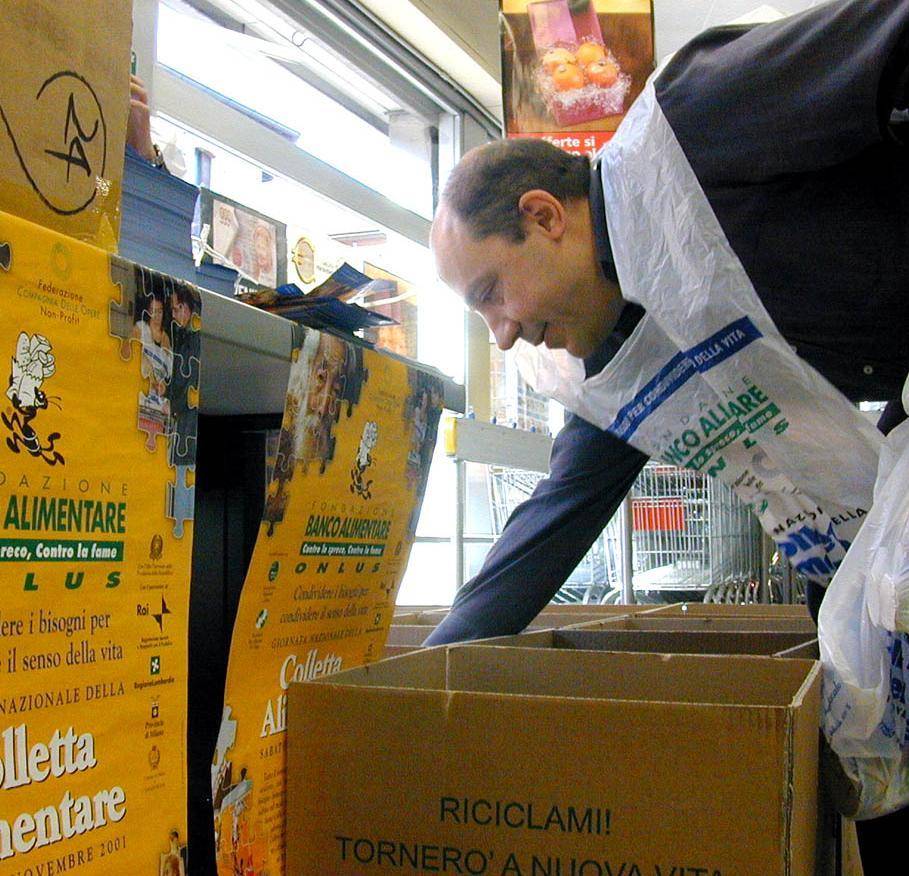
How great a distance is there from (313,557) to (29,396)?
38 centimetres

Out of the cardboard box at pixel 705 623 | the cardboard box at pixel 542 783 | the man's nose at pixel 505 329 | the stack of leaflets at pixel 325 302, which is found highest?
the man's nose at pixel 505 329

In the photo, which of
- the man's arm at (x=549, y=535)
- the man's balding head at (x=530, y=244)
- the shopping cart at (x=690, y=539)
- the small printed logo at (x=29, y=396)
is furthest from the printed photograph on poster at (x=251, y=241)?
the shopping cart at (x=690, y=539)

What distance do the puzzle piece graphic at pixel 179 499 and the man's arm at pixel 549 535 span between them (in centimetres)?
80

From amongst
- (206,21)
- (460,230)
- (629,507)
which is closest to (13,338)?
(460,230)

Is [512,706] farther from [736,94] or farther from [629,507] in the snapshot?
[629,507]

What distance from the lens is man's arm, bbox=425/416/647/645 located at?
151 centimetres

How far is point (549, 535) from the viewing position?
5.32 feet

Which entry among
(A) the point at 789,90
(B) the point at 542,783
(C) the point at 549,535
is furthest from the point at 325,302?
(C) the point at 549,535

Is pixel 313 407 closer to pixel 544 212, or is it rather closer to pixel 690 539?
pixel 544 212

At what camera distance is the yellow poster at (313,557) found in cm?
81

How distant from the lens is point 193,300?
69 cm

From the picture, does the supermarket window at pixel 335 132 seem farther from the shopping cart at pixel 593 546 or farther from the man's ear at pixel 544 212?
the man's ear at pixel 544 212

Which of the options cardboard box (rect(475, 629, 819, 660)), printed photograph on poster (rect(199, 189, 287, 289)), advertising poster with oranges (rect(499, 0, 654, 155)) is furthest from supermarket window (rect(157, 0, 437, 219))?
cardboard box (rect(475, 629, 819, 660))

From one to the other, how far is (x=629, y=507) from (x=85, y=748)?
285 centimetres
